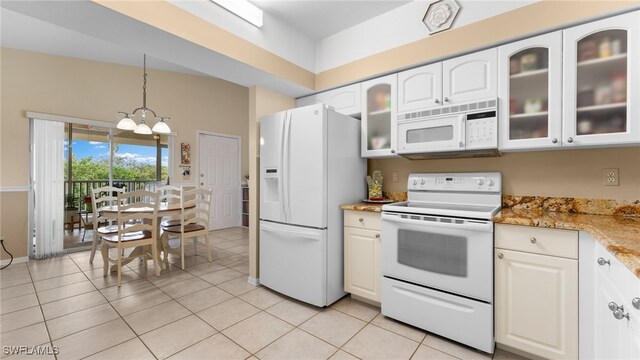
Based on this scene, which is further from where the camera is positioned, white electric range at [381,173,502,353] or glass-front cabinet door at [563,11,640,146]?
white electric range at [381,173,502,353]

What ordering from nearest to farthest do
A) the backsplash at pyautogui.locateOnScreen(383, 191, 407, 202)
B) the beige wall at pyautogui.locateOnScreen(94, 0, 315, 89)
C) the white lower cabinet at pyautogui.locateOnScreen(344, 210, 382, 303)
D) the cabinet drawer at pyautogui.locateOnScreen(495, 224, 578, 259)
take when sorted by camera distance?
the cabinet drawer at pyautogui.locateOnScreen(495, 224, 578, 259) < the beige wall at pyautogui.locateOnScreen(94, 0, 315, 89) < the white lower cabinet at pyautogui.locateOnScreen(344, 210, 382, 303) < the backsplash at pyautogui.locateOnScreen(383, 191, 407, 202)

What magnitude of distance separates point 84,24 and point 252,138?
149cm

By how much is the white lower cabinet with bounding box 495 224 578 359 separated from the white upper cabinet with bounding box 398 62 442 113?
1.15 m

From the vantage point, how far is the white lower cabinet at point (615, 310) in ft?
2.97

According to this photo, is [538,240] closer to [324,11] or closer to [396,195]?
[396,195]

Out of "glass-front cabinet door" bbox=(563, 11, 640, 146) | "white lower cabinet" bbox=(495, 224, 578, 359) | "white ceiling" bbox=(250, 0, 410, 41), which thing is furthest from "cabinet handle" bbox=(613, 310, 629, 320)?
"white ceiling" bbox=(250, 0, 410, 41)

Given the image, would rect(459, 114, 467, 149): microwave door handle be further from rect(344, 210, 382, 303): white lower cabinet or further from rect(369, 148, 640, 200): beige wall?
rect(344, 210, 382, 303): white lower cabinet

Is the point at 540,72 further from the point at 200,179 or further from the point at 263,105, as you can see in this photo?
the point at 200,179

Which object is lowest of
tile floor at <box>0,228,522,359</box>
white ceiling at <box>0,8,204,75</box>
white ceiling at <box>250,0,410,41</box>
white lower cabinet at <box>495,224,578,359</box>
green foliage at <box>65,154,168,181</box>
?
tile floor at <box>0,228,522,359</box>

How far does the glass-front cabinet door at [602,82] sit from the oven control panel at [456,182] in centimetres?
54

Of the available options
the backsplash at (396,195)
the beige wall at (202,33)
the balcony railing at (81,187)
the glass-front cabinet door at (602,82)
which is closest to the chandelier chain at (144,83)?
the balcony railing at (81,187)

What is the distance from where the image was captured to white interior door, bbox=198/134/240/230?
5.61 meters

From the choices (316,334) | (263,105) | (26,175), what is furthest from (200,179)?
(316,334)

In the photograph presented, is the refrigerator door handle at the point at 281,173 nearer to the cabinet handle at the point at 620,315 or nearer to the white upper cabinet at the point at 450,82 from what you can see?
the white upper cabinet at the point at 450,82
